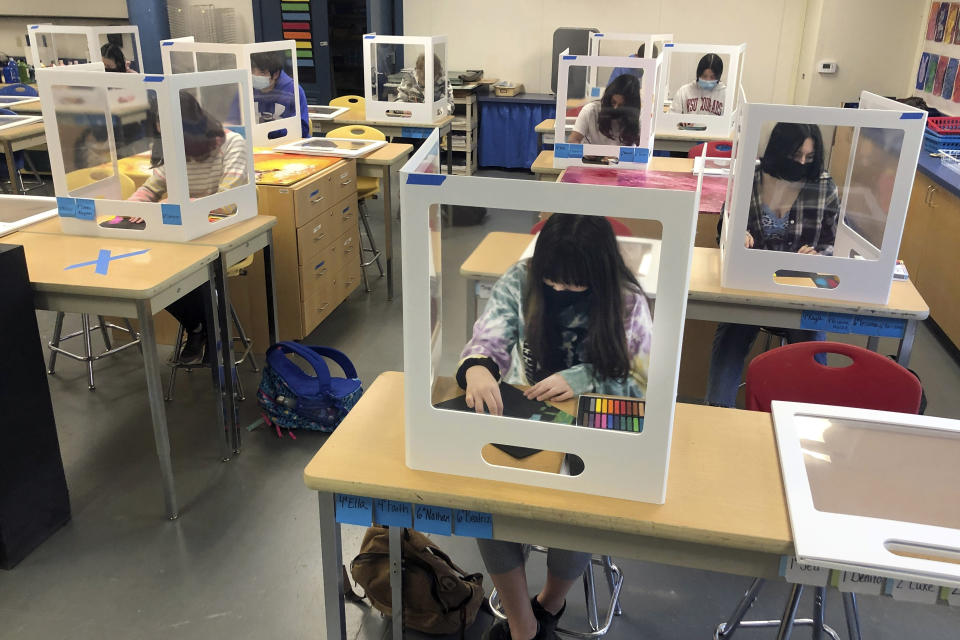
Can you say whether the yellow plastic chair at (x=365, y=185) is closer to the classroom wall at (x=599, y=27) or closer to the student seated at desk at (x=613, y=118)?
the student seated at desk at (x=613, y=118)

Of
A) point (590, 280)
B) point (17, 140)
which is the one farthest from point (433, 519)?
point (17, 140)

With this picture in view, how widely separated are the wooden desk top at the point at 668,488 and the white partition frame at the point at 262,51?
2885 millimetres

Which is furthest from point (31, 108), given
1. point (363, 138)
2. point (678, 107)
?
point (678, 107)

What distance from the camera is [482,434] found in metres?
1.31

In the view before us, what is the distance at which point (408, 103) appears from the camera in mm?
5230

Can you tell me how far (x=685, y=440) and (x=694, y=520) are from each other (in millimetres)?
264

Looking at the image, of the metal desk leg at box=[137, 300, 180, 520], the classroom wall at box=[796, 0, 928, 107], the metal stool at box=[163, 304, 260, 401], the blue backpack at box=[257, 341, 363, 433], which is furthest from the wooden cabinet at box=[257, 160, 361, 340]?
the classroom wall at box=[796, 0, 928, 107]

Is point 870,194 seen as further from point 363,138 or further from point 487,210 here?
point 363,138

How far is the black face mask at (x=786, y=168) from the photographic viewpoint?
206cm

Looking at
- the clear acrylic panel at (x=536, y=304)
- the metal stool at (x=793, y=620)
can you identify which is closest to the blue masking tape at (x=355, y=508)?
the clear acrylic panel at (x=536, y=304)

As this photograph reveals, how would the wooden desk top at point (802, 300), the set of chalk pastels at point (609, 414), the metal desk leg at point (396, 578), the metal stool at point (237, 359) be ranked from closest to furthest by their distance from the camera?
the set of chalk pastels at point (609, 414)
the metal desk leg at point (396, 578)
the wooden desk top at point (802, 300)
the metal stool at point (237, 359)

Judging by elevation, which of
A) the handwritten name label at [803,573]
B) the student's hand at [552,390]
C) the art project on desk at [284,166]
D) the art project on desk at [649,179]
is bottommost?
the handwritten name label at [803,573]

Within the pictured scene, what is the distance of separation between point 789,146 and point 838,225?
27cm

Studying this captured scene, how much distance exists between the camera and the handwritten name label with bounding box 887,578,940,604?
114 centimetres
